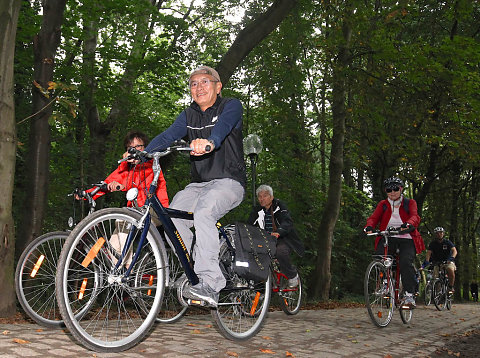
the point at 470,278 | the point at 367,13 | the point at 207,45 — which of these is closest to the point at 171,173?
the point at 207,45

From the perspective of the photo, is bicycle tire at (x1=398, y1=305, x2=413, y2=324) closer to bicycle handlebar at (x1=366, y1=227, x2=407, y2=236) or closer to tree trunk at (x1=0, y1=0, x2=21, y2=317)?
bicycle handlebar at (x1=366, y1=227, x2=407, y2=236)

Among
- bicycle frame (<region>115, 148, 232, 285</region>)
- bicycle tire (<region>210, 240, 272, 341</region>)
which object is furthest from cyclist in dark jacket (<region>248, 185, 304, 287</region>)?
Result: bicycle frame (<region>115, 148, 232, 285</region>)

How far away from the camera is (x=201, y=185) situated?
501cm

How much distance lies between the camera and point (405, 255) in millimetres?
8984

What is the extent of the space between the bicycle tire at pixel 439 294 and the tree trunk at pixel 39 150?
1087cm

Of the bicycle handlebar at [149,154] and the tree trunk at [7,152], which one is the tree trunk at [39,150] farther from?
the bicycle handlebar at [149,154]

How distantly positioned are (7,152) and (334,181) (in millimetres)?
12064

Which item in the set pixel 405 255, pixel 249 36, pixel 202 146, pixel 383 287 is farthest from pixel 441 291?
pixel 202 146

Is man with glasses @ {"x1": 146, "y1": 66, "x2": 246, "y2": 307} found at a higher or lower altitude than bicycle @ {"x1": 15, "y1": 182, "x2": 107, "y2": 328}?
higher

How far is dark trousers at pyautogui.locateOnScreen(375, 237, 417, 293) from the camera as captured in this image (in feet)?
29.2

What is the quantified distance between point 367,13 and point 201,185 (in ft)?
36.1

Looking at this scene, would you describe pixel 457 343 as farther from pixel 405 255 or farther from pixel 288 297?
pixel 288 297

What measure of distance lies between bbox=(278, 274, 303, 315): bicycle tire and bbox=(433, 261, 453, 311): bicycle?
271 inches

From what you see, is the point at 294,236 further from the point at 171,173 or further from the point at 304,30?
the point at 304,30
